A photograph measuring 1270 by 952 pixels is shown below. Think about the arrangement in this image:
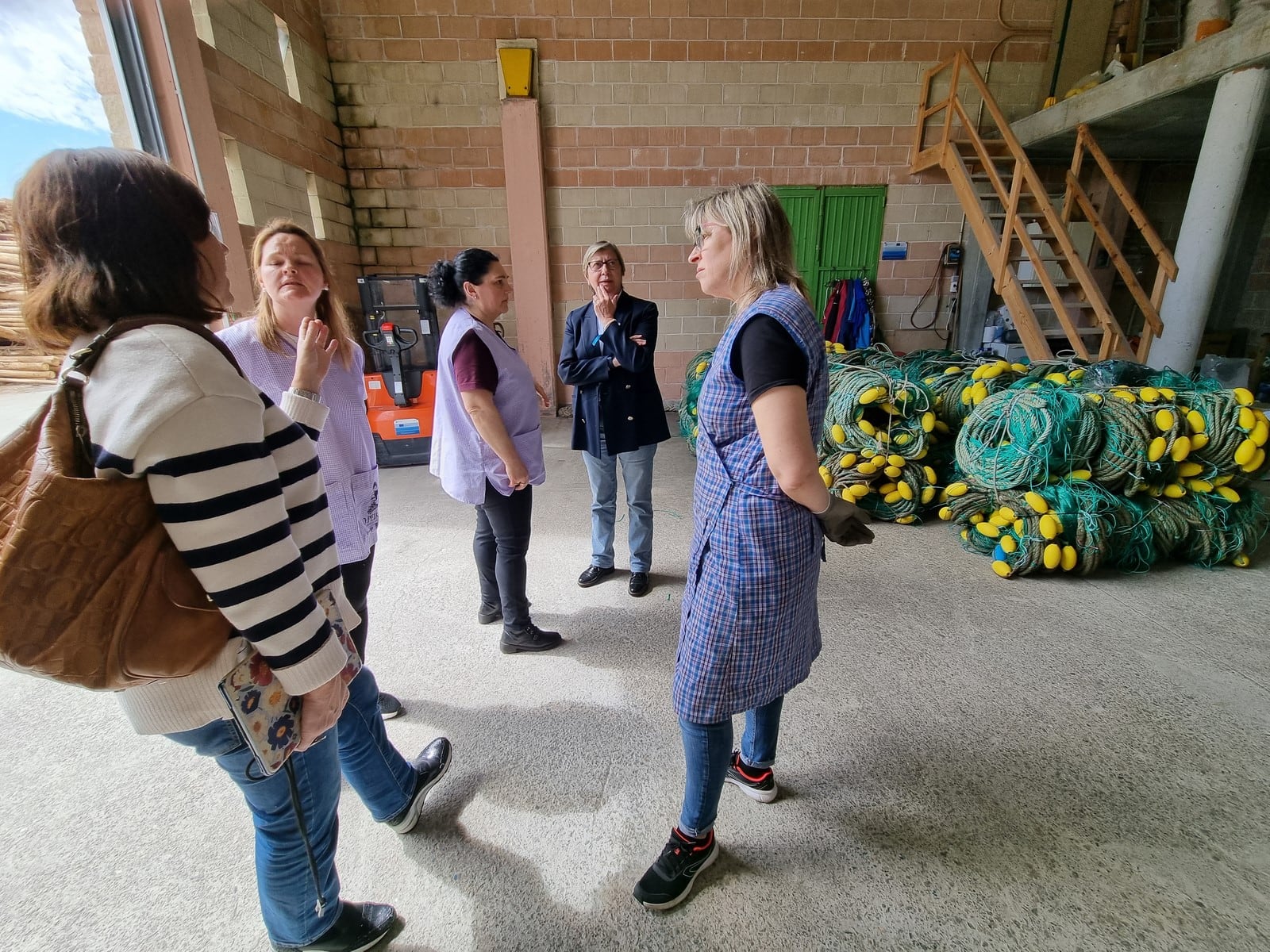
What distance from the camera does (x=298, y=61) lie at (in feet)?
15.9

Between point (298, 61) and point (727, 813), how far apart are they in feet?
21.2

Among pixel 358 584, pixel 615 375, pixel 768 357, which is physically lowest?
pixel 358 584

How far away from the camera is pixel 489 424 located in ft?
6.01

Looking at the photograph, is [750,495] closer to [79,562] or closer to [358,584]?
[79,562]

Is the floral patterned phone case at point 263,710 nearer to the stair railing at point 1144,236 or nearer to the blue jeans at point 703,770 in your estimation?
the blue jeans at point 703,770

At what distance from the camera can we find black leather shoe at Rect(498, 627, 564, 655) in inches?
86.5

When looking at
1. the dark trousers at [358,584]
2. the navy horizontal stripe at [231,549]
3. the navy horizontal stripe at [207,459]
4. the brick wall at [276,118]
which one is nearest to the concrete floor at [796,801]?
the dark trousers at [358,584]

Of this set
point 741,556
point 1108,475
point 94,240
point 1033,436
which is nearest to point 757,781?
point 741,556

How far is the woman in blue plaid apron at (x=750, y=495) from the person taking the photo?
0.98m

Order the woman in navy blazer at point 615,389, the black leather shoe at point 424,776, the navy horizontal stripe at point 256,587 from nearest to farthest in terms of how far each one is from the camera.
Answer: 1. the navy horizontal stripe at point 256,587
2. the black leather shoe at point 424,776
3. the woman in navy blazer at point 615,389

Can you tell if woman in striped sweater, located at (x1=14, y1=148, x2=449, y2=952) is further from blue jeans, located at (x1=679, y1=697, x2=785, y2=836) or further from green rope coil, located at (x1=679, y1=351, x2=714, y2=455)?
green rope coil, located at (x1=679, y1=351, x2=714, y2=455)

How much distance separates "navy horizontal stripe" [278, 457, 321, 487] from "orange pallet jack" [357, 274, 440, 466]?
374cm

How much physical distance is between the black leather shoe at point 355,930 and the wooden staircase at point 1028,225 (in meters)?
5.30

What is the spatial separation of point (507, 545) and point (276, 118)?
15.1 ft
